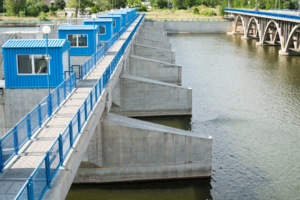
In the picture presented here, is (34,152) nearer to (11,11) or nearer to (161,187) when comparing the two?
(161,187)

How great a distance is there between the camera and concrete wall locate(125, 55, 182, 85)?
112ft

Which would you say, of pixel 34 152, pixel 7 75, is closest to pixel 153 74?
pixel 7 75

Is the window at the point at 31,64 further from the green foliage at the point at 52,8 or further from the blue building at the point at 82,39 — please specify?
the green foliage at the point at 52,8

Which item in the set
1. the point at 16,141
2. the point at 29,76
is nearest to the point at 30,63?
the point at 29,76

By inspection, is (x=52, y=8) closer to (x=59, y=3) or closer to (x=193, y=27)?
(x=59, y=3)

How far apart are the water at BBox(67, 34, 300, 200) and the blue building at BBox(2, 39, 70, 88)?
19.0 feet

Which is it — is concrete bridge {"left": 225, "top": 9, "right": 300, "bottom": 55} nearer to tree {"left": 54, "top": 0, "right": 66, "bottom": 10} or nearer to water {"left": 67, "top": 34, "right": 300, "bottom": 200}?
water {"left": 67, "top": 34, "right": 300, "bottom": 200}

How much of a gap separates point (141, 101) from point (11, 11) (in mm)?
101410

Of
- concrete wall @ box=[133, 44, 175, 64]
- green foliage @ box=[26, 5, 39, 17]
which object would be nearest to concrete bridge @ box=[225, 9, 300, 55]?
concrete wall @ box=[133, 44, 175, 64]

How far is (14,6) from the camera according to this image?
11581 cm

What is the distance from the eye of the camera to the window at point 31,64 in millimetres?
18922

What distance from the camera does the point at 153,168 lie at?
1762cm

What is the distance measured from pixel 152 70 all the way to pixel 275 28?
42727 millimetres

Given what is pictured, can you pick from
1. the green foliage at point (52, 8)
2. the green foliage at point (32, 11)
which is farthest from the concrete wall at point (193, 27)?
the green foliage at point (52, 8)
